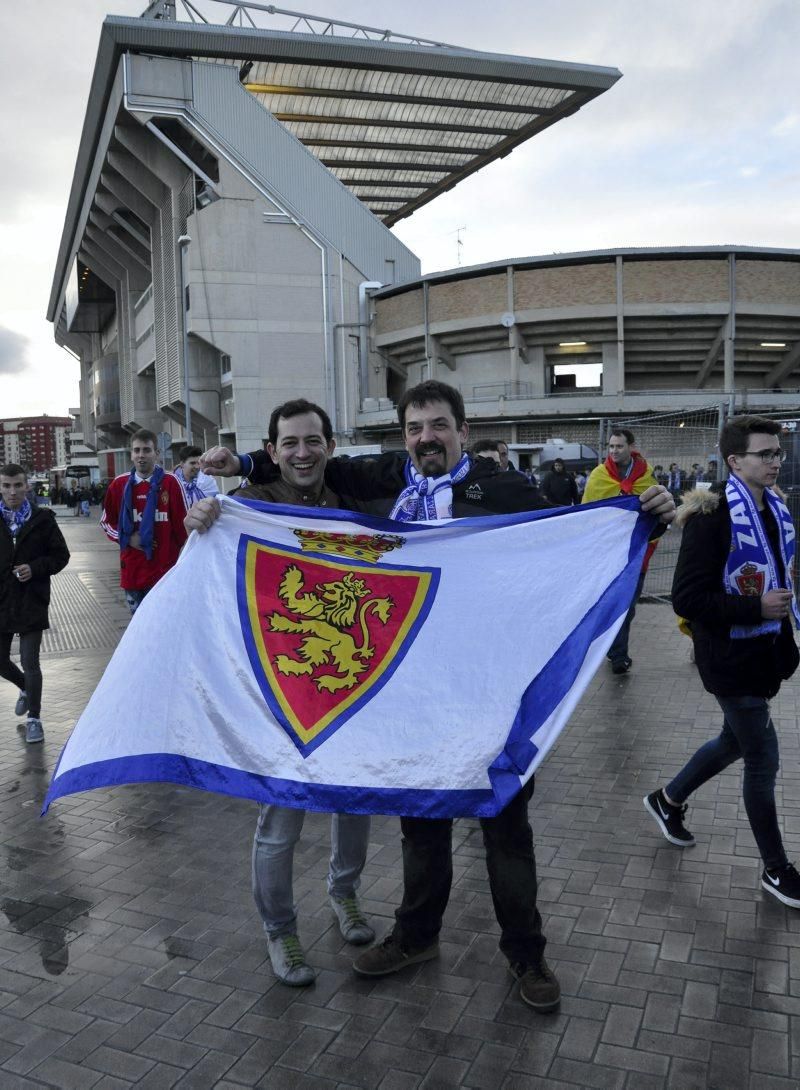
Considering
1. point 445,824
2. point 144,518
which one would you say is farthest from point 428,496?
point 144,518

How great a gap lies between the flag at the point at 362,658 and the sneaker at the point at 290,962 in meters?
0.69

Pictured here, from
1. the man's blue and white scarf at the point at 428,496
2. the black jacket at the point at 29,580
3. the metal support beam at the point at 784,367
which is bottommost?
the black jacket at the point at 29,580

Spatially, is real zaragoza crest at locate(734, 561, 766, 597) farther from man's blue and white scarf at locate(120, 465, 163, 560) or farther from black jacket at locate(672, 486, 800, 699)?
man's blue and white scarf at locate(120, 465, 163, 560)

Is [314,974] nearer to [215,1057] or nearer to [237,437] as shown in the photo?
[215,1057]

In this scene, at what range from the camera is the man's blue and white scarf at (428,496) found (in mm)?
3494

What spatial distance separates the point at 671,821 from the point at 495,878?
171 cm

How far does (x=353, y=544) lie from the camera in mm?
3467

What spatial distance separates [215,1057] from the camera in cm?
293

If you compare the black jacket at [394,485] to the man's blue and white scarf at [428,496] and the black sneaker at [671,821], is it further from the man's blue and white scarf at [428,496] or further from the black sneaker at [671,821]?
the black sneaker at [671,821]

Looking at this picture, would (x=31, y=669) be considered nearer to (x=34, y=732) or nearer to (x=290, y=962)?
(x=34, y=732)

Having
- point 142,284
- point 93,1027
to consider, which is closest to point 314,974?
point 93,1027

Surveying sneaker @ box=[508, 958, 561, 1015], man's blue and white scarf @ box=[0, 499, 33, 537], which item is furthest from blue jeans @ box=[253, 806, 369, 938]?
man's blue and white scarf @ box=[0, 499, 33, 537]

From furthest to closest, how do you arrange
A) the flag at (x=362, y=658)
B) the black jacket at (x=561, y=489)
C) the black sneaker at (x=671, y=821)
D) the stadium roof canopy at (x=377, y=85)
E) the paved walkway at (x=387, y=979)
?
1. the stadium roof canopy at (x=377, y=85)
2. the black jacket at (x=561, y=489)
3. the black sneaker at (x=671, y=821)
4. the flag at (x=362, y=658)
5. the paved walkway at (x=387, y=979)

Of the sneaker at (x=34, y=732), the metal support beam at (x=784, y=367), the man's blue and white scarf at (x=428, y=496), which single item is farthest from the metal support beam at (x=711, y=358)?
the man's blue and white scarf at (x=428, y=496)
